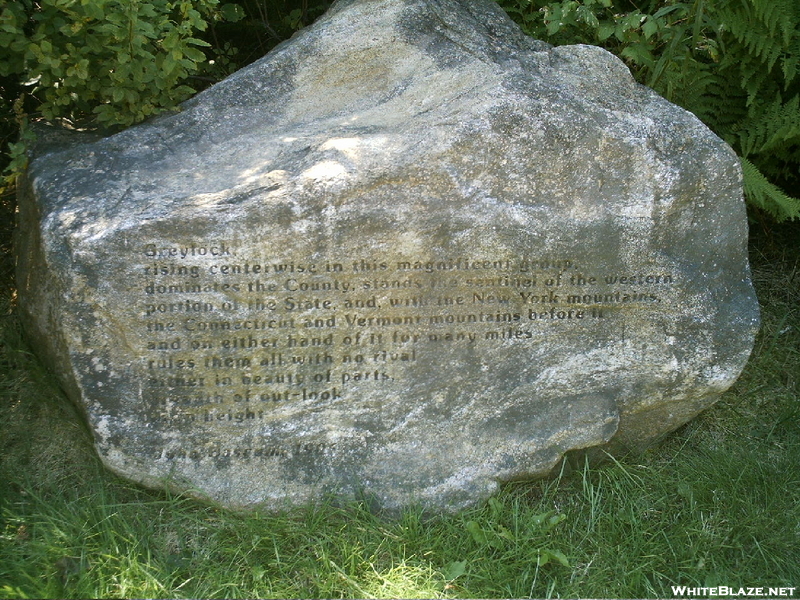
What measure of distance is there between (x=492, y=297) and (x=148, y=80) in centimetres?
173

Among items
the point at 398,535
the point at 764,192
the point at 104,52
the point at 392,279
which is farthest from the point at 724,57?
the point at 104,52

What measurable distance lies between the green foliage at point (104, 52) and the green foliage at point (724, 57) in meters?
1.76

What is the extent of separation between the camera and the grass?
2721mm

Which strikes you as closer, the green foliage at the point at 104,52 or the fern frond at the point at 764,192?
the green foliage at the point at 104,52

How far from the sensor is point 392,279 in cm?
296

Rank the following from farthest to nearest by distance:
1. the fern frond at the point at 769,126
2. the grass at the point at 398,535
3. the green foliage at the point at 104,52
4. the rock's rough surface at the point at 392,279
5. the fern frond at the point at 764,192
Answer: the fern frond at the point at 769,126
the fern frond at the point at 764,192
the green foliage at the point at 104,52
the rock's rough surface at the point at 392,279
the grass at the point at 398,535

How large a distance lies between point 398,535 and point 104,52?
2.37 m

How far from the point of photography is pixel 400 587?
2.73 metres

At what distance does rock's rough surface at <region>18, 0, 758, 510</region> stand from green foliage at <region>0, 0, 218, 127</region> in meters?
0.19

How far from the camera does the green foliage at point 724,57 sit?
3611mm

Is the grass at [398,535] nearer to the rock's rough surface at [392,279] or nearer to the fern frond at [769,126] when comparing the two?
the rock's rough surface at [392,279]

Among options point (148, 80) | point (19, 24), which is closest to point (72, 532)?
point (148, 80)

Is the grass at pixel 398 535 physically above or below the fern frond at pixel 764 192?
below

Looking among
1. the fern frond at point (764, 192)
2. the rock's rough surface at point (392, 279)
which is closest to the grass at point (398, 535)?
the rock's rough surface at point (392, 279)
